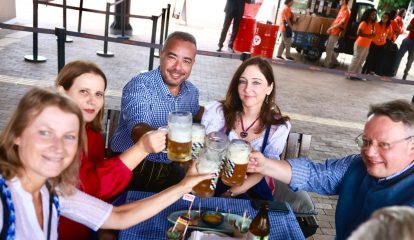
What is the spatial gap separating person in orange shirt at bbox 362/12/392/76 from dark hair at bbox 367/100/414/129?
8427 mm

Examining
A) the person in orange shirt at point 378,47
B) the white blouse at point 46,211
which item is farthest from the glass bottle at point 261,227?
the person in orange shirt at point 378,47

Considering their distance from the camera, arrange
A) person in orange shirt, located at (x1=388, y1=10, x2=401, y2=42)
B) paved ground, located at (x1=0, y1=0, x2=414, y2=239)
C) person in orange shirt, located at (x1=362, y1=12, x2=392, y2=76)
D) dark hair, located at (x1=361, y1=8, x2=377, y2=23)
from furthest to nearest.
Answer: person in orange shirt, located at (x1=388, y1=10, x2=401, y2=42), person in orange shirt, located at (x1=362, y1=12, x2=392, y2=76), dark hair, located at (x1=361, y1=8, x2=377, y2=23), paved ground, located at (x1=0, y1=0, x2=414, y2=239)

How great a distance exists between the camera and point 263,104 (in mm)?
3045

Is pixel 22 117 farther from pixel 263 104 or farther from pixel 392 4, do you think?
pixel 392 4

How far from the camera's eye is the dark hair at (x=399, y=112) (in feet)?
6.52

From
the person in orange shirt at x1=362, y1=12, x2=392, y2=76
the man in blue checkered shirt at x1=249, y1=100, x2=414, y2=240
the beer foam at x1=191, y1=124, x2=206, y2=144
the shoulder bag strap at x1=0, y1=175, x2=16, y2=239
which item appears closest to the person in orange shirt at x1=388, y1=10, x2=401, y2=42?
the person in orange shirt at x1=362, y1=12, x2=392, y2=76

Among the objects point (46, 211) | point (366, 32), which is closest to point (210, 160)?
point (46, 211)

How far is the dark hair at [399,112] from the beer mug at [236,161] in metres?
0.72

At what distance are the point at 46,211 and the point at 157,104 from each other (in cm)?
142

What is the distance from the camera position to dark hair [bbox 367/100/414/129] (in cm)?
199

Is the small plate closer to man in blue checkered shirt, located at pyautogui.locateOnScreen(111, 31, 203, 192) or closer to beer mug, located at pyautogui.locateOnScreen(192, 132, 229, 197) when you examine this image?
beer mug, located at pyautogui.locateOnScreen(192, 132, 229, 197)

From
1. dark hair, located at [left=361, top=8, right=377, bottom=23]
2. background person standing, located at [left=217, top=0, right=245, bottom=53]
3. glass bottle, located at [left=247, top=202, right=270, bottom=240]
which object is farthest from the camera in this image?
background person standing, located at [left=217, top=0, right=245, bottom=53]

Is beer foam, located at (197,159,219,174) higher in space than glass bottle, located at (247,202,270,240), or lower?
higher

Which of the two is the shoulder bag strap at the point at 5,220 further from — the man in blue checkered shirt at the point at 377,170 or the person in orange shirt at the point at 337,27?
the person in orange shirt at the point at 337,27
